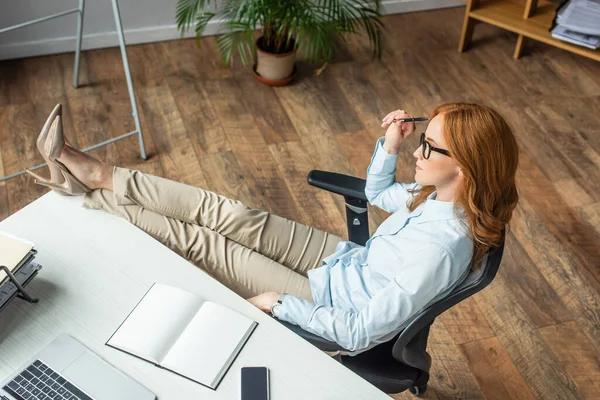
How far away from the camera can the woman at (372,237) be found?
1523mm

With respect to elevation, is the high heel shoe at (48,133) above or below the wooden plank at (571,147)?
above

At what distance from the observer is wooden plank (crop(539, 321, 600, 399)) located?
2.37 metres

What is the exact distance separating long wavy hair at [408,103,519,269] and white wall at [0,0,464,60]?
269 cm

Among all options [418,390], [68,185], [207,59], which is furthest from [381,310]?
[207,59]

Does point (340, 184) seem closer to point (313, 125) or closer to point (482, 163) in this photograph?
point (482, 163)

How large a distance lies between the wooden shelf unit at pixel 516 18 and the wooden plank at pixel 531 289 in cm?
155

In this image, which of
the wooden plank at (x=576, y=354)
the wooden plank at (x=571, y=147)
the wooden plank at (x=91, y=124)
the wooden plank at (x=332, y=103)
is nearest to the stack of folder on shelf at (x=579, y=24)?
the wooden plank at (x=571, y=147)

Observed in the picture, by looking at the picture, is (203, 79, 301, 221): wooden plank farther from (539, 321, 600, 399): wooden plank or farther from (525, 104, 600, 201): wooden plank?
(525, 104, 600, 201): wooden plank

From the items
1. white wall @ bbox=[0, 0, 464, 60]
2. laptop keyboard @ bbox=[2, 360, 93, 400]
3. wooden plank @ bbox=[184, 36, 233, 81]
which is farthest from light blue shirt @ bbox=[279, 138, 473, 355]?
white wall @ bbox=[0, 0, 464, 60]

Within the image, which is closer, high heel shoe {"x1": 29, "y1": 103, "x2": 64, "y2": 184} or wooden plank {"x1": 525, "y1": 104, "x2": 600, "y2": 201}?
high heel shoe {"x1": 29, "y1": 103, "x2": 64, "y2": 184}

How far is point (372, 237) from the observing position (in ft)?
6.13

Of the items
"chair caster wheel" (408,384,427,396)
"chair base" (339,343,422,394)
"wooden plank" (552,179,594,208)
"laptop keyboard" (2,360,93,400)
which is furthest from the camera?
"wooden plank" (552,179,594,208)

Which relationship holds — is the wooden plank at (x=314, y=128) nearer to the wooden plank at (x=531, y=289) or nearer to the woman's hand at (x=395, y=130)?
the wooden plank at (x=531, y=289)

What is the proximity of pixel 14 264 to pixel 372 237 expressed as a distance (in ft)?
3.16
